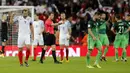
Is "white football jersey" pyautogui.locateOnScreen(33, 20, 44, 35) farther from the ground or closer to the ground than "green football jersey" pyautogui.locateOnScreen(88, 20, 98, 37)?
closer to the ground

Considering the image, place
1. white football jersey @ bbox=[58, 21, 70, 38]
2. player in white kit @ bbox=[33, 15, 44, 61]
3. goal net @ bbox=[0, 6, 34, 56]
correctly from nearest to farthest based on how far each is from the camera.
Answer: white football jersey @ bbox=[58, 21, 70, 38] → player in white kit @ bbox=[33, 15, 44, 61] → goal net @ bbox=[0, 6, 34, 56]

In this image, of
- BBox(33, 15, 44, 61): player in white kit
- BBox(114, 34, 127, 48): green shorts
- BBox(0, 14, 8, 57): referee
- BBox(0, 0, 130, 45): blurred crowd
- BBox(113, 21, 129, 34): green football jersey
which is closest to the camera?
BBox(113, 21, 129, 34): green football jersey

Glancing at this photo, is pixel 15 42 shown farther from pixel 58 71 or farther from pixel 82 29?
pixel 58 71

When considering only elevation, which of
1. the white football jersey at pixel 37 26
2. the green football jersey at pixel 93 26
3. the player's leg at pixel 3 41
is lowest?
the player's leg at pixel 3 41

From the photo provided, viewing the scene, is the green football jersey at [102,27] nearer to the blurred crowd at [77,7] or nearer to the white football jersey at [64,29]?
the white football jersey at [64,29]

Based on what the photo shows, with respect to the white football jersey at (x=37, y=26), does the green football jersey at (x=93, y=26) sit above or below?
above

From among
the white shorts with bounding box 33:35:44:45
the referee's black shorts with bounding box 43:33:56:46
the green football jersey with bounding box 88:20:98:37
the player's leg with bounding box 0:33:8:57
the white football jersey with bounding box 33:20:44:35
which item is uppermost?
the green football jersey with bounding box 88:20:98:37

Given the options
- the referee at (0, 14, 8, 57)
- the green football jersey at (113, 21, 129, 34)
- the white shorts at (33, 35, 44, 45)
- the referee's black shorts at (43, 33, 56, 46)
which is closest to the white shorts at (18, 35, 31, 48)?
the referee's black shorts at (43, 33, 56, 46)

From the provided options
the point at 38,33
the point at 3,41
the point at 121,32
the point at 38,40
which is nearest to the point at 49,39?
the point at 38,40

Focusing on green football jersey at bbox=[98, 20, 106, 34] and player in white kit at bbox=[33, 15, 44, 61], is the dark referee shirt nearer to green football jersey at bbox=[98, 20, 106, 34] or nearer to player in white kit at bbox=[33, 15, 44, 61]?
player in white kit at bbox=[33, 15, 44, 61]

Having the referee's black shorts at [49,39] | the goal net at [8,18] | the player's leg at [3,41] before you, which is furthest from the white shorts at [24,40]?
the goal net at [8,18]

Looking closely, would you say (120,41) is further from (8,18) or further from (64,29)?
(8,18)

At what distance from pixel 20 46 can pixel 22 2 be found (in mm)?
16397

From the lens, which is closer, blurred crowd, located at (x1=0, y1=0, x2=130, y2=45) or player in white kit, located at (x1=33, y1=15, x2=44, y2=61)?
player in white kit, located at (x1=33, y1=15, x2=44, y2=61)
